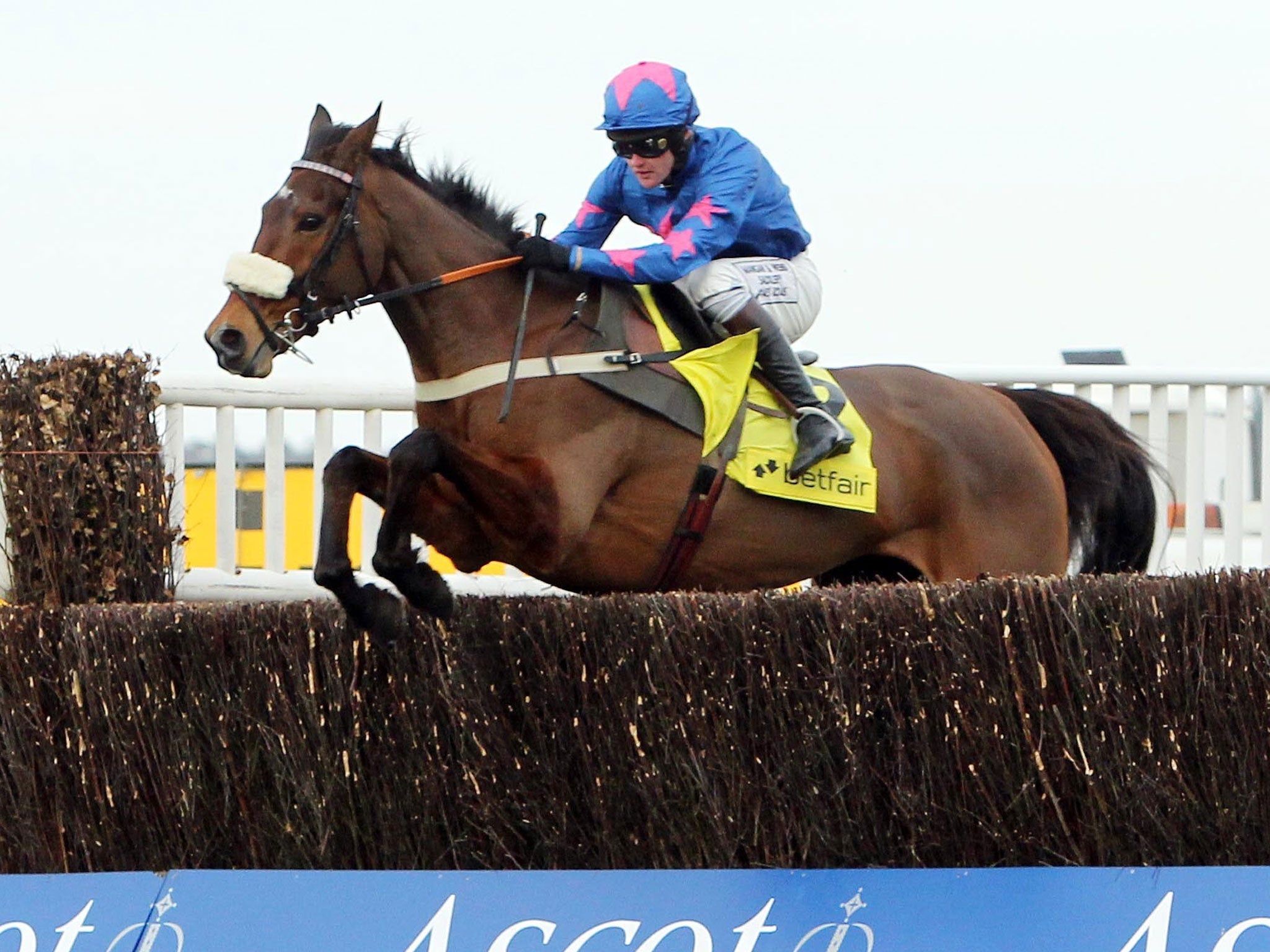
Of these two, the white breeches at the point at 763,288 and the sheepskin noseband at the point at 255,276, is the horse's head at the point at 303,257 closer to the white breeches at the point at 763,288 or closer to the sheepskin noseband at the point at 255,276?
the sheepskin noseband at the point at 255,276

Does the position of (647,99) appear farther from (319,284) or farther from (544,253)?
(319,284)

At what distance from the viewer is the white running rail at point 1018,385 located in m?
5.84

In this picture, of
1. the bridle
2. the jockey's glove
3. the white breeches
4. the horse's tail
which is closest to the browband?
the bridle

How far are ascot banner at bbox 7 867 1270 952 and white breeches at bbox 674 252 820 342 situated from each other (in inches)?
78.7

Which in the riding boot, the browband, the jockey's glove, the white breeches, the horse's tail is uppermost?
the browband

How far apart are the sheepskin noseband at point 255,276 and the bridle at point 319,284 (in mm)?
20

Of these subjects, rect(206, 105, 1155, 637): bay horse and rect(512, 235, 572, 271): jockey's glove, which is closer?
rect(206, 105, 1155, 637): bay horse

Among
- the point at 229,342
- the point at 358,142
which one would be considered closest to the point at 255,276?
the point at 229,342

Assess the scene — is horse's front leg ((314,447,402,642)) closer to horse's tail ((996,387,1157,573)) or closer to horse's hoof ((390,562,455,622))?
horse's hoof ((390,562,455,622))

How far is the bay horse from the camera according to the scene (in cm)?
407

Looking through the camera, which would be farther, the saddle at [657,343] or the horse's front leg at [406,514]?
the saddle at [657,343]

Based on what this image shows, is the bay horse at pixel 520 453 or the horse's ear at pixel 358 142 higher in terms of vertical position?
the horse's ear at pixel 358 142

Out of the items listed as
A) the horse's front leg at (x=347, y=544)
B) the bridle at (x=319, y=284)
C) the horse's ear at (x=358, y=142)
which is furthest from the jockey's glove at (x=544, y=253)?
the horse's front leg at (x=347, y=544)

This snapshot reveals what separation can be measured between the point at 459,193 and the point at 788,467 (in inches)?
44.1
